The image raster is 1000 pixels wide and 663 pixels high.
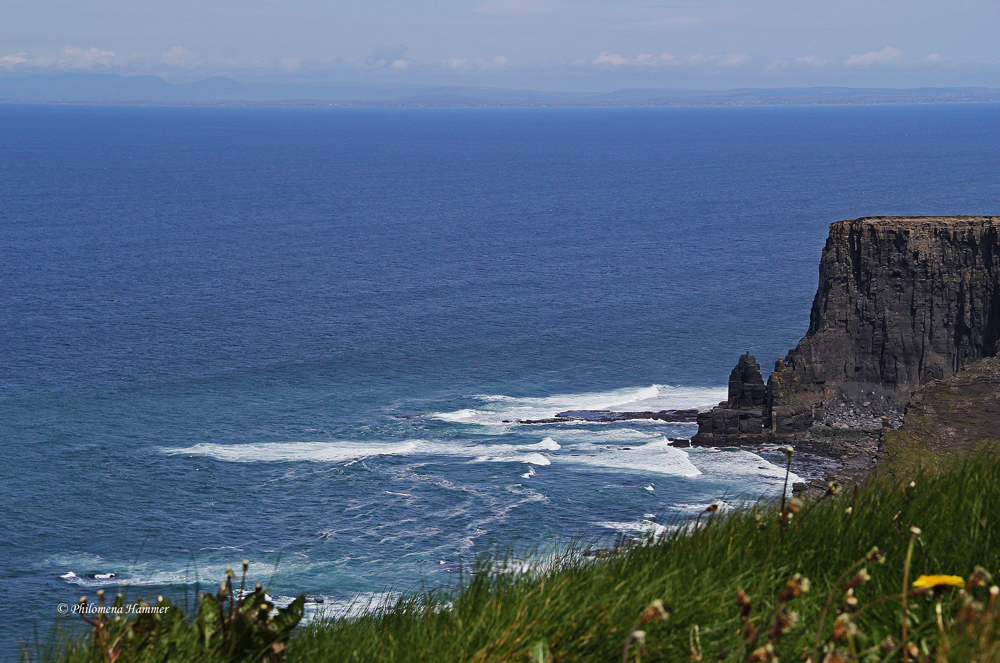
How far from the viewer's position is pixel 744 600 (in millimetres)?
4531

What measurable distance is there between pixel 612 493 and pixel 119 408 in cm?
3674

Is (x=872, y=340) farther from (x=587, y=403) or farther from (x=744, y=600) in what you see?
(x=744, y=600)

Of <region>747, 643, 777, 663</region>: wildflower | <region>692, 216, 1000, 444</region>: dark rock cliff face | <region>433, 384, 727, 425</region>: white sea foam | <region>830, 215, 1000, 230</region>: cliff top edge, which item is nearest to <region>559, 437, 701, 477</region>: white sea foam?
<region>692, 216, 1000, 444</region>: dark rock cliff face

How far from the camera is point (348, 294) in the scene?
110 m

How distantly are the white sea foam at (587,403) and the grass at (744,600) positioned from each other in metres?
62.0

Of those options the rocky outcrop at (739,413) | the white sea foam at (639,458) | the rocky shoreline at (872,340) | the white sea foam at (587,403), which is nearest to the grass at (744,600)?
the white sea foam at (639,458)

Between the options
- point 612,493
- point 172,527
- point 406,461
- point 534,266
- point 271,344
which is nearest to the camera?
point 172,527

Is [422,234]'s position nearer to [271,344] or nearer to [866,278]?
[271,344]

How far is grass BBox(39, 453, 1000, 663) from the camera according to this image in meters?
4.96

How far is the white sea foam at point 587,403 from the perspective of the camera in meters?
70.6

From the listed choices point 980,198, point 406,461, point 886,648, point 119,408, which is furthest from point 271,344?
point 980,198

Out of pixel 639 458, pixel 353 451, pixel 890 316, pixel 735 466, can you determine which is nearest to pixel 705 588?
pixel 735 466

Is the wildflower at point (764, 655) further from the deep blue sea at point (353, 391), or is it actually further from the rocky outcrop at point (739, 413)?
the rocky outcrop at point (739, 413)

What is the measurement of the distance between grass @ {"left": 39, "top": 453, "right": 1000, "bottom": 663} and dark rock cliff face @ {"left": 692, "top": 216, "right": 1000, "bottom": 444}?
60.0 metres
